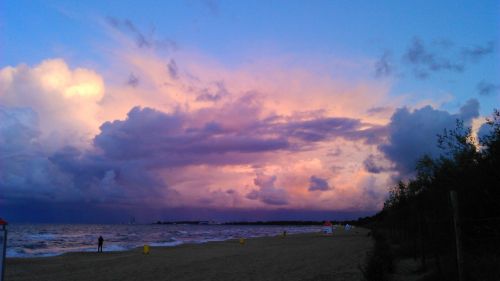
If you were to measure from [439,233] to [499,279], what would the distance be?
4.11m

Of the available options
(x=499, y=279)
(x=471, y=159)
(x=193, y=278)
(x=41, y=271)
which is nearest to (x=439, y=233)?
(x=499, y=279)

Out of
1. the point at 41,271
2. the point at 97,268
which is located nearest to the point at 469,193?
the point at 97,268

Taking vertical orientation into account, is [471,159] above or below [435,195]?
above

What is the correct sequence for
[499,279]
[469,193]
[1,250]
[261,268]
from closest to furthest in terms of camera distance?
1. [1,250]
2. [499,279]
3. [469,193]
4. [261,268]

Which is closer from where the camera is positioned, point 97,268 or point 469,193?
point 469,193

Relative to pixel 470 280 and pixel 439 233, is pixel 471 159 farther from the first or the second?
pixel 470 280

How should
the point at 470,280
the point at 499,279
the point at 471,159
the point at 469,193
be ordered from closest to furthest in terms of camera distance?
the point at 499,279 → the point at 470,280 → the point at 469,193 → the point at 471,159

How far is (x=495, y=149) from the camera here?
14.0 metres

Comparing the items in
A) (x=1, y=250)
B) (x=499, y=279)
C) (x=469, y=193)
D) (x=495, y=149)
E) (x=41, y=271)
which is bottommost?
(x=41, y=271)

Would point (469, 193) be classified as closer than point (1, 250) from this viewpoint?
No

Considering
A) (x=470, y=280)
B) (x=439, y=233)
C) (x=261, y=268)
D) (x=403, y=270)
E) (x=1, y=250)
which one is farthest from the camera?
(x=261, y=268)

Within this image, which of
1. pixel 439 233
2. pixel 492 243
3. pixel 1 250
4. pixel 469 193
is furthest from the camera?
pixel 469 193

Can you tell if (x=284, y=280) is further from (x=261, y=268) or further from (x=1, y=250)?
(x=1, y=250)

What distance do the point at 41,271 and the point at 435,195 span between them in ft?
67.3
